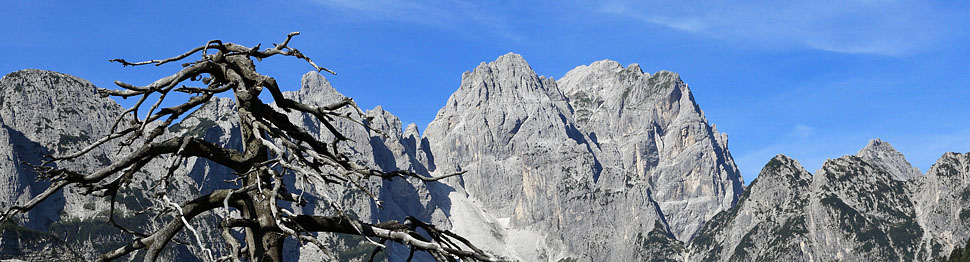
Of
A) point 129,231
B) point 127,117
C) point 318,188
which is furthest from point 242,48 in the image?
point 318,188

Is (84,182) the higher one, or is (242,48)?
(242,48)

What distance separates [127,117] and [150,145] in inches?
59.9

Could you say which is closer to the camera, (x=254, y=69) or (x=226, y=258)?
(x=226, y=258)

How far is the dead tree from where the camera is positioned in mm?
7652

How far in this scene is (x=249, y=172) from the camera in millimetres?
7812

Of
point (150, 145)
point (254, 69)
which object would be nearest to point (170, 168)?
point (150, 145)

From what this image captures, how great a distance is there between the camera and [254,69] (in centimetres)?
902

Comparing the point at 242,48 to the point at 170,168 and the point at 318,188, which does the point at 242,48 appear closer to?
the point at 170,168

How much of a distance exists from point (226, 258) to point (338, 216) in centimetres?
106

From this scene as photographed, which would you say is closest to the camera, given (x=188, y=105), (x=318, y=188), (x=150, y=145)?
(x=318, y=188)

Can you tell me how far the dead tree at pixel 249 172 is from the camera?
7.65 metres

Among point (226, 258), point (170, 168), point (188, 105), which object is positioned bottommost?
point (226, 258)

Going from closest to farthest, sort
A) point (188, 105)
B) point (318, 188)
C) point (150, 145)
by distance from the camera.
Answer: point (318, 188) < point (150, 145) < point (188, 105)

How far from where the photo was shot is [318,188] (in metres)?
7.30
